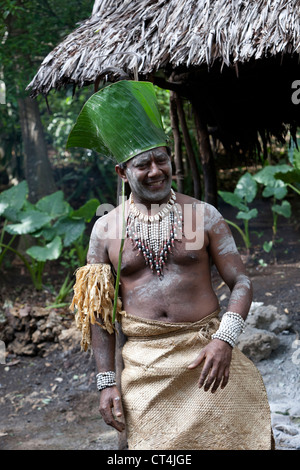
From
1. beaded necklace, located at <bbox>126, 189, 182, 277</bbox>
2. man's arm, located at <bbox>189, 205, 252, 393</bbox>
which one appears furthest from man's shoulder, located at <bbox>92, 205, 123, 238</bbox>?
man's arm, located at <bbox>189, 205, 252, 393</bbox>

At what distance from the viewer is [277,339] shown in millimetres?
5168

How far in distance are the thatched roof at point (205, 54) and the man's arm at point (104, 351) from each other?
2.61 ft

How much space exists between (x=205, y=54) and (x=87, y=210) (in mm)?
3339

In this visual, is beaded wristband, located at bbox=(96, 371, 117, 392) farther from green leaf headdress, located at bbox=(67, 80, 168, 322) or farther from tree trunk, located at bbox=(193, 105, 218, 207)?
tree trunk, located at bbox=(193, 105, 218, 207)

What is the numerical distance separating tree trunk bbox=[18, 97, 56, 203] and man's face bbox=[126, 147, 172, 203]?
22.2 ft

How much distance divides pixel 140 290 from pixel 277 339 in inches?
106

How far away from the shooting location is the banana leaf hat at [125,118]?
8.52 feet

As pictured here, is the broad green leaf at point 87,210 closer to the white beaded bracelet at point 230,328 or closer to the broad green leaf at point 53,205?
the broad green leaf at point 53,205

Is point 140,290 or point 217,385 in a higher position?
point 140,290

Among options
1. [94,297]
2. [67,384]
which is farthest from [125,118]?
[67,384]

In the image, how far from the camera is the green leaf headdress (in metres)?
2.60

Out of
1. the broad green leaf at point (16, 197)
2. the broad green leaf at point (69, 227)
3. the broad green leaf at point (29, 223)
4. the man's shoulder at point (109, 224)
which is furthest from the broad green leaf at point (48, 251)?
the man's shoulder at point (109, 224)

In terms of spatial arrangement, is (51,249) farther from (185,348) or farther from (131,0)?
(185,348)

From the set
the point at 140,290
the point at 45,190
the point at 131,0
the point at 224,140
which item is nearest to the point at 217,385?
the point at 140,290
